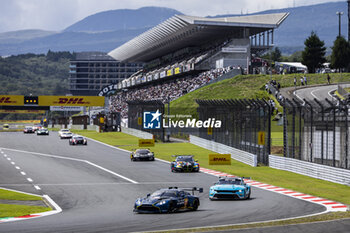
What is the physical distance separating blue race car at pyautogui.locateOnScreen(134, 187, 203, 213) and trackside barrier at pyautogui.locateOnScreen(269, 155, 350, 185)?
439 inches

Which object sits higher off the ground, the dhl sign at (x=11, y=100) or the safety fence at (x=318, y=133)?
the dhl sign at (x=11, y=100)

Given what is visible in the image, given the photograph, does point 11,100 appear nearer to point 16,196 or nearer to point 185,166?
point 185,166

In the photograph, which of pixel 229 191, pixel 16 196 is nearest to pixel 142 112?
pixel 16 196

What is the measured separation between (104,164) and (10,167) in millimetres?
6394

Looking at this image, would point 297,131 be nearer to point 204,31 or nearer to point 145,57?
point 204,31

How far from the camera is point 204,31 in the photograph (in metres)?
101

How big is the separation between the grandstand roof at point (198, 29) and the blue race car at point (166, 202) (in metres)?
76.5

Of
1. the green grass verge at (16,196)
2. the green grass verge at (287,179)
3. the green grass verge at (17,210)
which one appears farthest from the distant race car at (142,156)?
the green grass verge at (17,210)

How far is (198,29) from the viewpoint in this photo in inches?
3898

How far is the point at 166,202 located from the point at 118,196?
617 cm

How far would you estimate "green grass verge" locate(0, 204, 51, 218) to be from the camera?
19522 millimetres

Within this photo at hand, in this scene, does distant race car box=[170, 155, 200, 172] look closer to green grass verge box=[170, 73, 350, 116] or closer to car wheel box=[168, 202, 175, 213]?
car wheel box=[168, 202, 175, 213]

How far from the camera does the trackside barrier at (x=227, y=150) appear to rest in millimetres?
40938

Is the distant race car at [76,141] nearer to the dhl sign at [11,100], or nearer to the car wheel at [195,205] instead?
the car wheel at [195,205]
